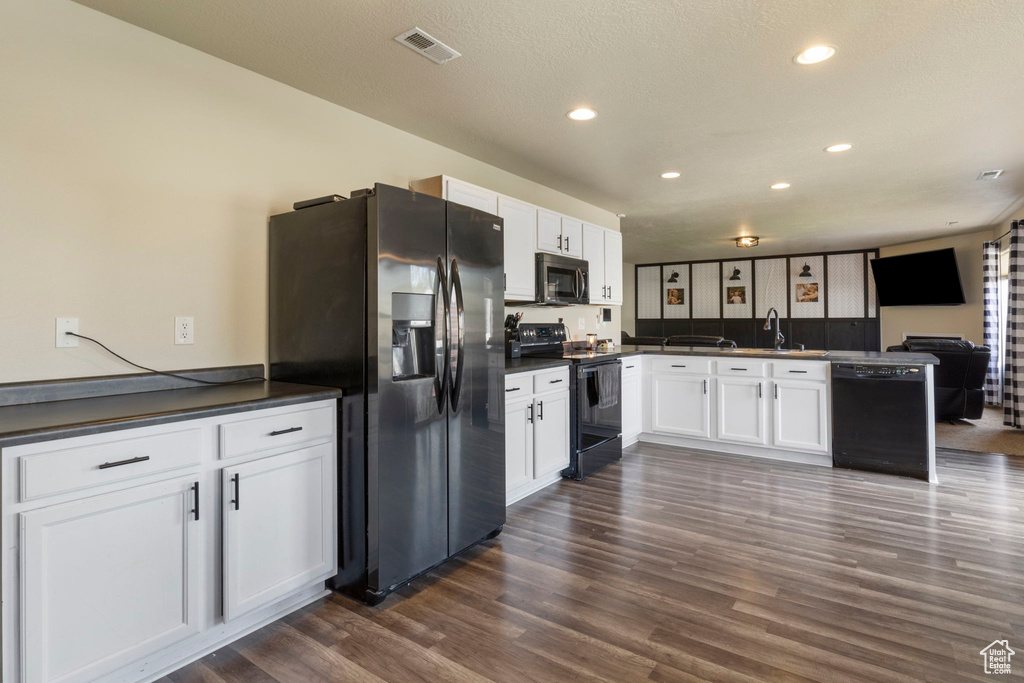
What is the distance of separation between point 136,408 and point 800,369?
4420 mm

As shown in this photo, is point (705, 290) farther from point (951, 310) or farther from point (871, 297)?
point (951, 310)

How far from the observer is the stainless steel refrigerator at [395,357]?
87.4 inches

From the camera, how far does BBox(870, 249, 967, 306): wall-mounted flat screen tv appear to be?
7.76 metres

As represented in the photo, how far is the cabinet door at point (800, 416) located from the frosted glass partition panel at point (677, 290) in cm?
659

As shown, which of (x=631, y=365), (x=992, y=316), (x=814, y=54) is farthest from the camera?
(x=992, y=316)

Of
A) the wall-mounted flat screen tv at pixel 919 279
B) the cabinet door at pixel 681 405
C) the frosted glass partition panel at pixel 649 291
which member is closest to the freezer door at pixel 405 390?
the cabinet door at pixel 681 405

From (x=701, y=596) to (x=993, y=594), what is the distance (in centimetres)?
123

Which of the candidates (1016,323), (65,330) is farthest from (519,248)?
(1016,323)

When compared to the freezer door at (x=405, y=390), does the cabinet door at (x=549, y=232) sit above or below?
above

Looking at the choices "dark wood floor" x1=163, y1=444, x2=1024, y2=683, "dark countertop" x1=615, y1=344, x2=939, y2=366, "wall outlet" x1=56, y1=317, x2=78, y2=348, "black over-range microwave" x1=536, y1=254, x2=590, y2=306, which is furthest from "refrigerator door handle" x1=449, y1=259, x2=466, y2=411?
"dark countertop" x1=615, y1=344, x2=939, y2=366

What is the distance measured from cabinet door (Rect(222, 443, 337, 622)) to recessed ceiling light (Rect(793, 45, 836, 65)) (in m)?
2.80

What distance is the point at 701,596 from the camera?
2.27 m

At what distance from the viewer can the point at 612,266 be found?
17.7 feet

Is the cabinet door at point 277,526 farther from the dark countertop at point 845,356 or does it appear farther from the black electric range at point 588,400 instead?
the dark countertop at point 845,356
